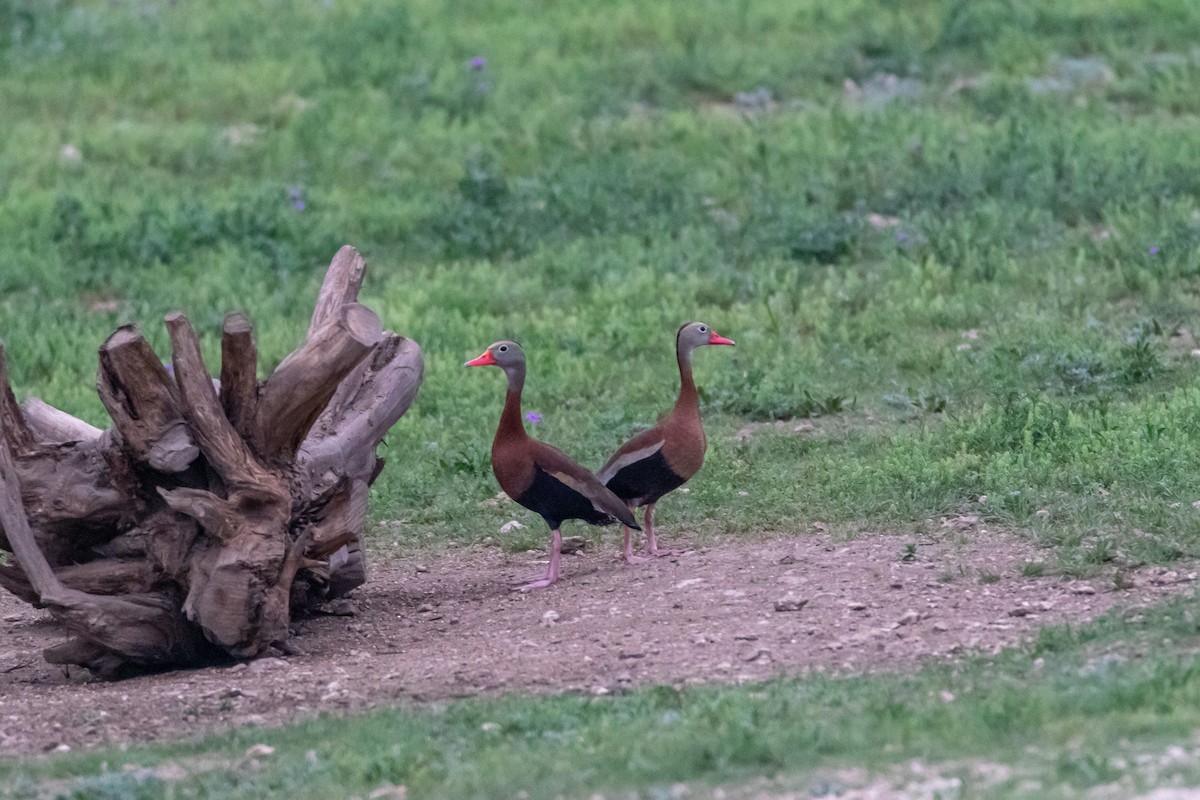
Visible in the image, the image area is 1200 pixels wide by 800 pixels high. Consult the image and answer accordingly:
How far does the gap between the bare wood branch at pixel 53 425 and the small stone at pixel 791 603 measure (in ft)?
9.24

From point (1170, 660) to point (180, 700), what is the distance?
11.0 feet

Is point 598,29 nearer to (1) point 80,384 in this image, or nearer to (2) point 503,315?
(2) point 503,315

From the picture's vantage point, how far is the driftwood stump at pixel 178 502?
6.74 metres

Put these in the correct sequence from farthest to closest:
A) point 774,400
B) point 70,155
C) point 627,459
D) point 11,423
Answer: point 70,155 < point 774,400 < point 627,459 < point 11,423

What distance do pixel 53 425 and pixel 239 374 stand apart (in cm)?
114

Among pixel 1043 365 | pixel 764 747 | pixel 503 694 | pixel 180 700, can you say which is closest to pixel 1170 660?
pixel 764 747

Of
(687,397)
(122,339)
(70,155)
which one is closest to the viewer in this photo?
(122,339)

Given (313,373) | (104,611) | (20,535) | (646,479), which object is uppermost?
(313,373)

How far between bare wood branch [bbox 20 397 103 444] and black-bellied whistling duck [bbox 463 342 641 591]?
172 centimetres

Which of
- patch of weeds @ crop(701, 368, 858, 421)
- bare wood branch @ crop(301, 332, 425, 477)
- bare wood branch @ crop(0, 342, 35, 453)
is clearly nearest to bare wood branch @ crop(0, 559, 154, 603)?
bare wood branch @ crop(0, 342, 35, 453)

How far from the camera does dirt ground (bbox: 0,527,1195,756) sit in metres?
6.23

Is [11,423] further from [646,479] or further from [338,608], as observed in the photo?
[646,479]

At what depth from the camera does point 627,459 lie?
317 inches

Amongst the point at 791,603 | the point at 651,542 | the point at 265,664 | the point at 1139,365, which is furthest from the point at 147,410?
the point at 1139,365
